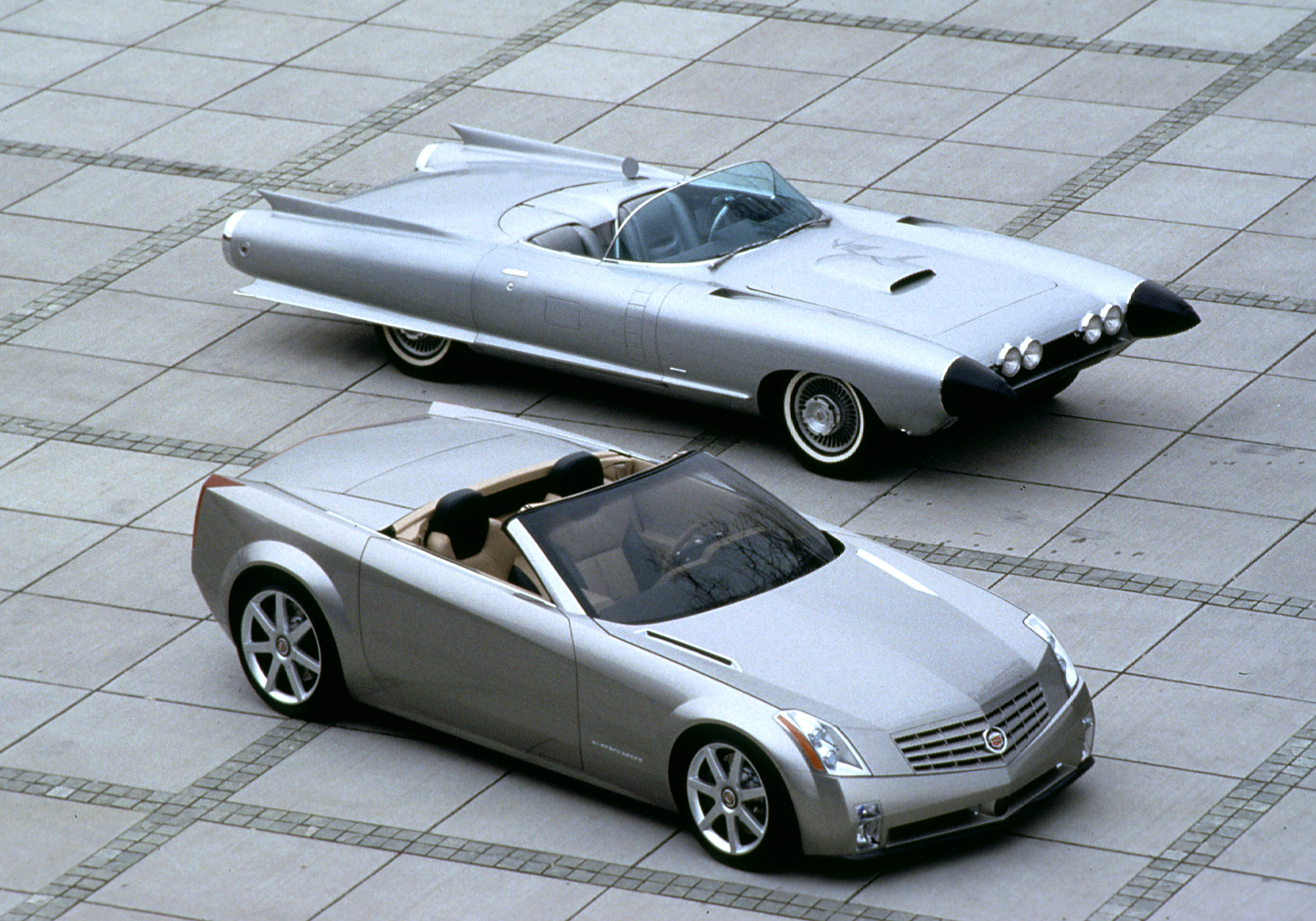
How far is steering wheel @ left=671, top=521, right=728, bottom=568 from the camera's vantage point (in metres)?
8.55

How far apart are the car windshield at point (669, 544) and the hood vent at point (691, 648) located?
11cm

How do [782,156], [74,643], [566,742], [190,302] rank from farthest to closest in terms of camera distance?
[782,156]
[190,302]
[74,643]
[566,742]

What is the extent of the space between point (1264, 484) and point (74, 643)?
18.9 ft

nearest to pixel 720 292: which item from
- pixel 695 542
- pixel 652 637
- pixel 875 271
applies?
pixel 875 271

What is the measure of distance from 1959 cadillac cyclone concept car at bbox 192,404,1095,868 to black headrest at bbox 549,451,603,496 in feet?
0.04

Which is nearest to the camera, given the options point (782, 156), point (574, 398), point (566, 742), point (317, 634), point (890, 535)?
point (566, 742)

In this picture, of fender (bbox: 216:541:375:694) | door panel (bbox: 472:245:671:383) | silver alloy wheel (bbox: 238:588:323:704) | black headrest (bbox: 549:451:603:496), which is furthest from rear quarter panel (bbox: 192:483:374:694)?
door panel (bbox: 472:245:671:383)

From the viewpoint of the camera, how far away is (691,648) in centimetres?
806

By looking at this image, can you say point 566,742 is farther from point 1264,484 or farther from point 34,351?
point 34,351

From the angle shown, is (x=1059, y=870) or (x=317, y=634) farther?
(x=317, y=634)

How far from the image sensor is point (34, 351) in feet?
42.5

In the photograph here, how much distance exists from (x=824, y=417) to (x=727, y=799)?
3.68m

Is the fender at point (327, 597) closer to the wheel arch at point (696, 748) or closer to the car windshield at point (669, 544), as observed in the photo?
the car windshield at point (669, 544)

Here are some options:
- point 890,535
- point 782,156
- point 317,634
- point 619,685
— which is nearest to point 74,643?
point 317,634
